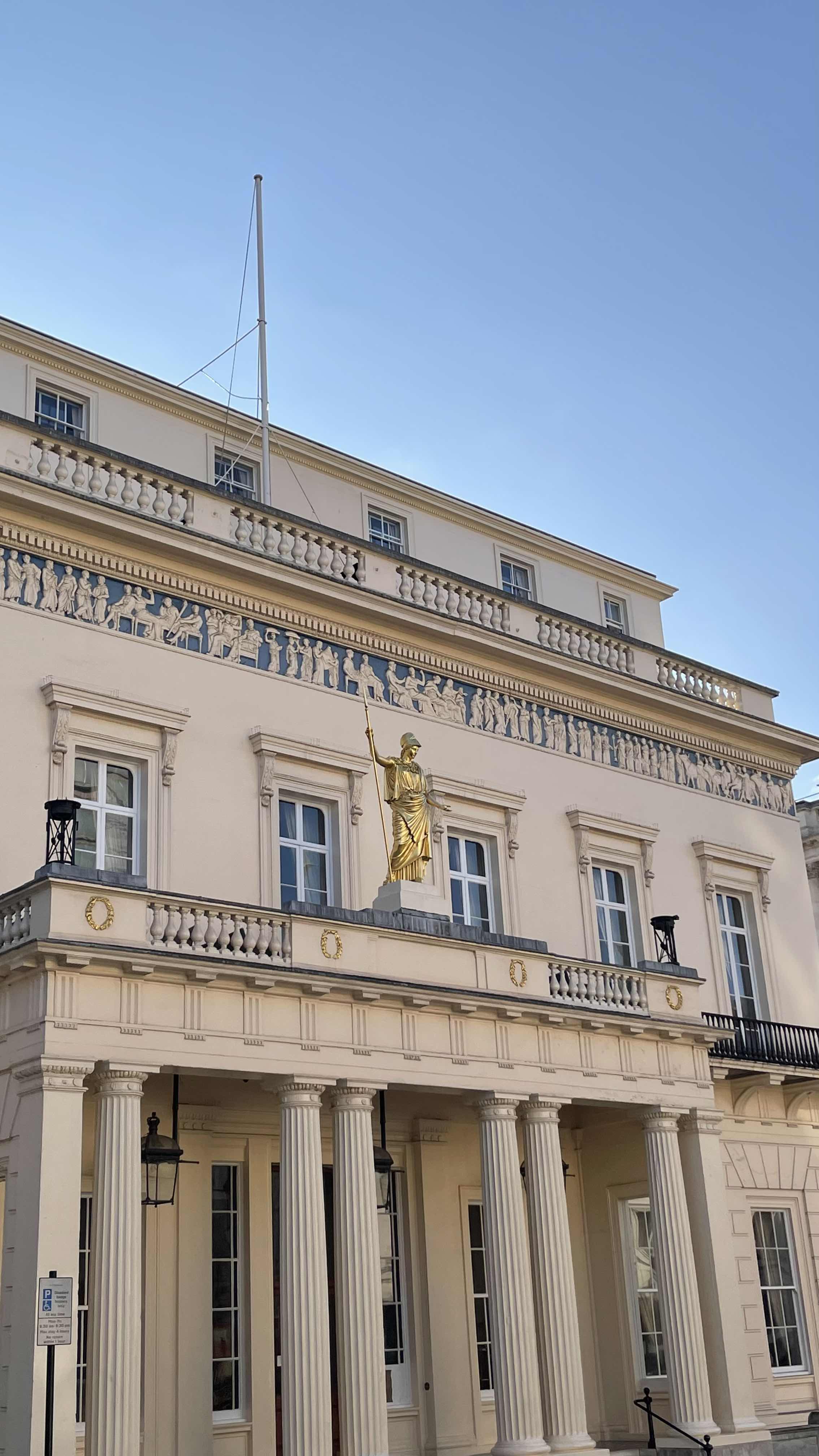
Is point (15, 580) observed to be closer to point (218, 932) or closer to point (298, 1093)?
point (218, 932)

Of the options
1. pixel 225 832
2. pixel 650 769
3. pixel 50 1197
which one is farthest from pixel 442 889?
pixel 50 1197

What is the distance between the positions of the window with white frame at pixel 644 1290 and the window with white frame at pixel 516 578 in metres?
10.9

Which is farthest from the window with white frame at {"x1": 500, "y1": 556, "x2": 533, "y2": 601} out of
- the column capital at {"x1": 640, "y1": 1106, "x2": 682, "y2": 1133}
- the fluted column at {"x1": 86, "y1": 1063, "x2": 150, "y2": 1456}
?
the fluted column at {"x1": 86, "y1": 1063, "x2": 150, "y2": 1456}

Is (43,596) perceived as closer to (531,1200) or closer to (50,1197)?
(50,1197)

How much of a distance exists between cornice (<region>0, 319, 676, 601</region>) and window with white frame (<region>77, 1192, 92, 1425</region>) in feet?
38.6

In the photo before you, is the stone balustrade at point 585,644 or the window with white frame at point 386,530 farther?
the window with white frame at point 386,530

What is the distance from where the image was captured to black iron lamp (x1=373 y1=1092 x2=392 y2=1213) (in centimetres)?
1748

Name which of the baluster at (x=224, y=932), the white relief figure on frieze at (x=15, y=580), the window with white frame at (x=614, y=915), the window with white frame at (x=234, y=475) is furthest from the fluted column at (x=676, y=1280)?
the window with white frame at (x=234, y=475)

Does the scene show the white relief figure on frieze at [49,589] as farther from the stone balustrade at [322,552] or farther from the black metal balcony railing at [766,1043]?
the black metal balcony railing at [766,1043]

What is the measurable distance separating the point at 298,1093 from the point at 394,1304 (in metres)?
5.06

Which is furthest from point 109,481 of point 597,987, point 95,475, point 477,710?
point 597,987

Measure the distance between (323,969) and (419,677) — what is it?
252 inches

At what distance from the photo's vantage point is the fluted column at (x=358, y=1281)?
14.6 metres

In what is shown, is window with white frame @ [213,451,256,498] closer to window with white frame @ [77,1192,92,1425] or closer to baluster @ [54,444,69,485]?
baluster @ [54,444,69,485]
